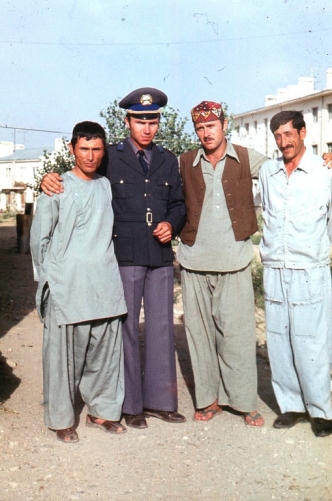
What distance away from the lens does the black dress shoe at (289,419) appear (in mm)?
4195

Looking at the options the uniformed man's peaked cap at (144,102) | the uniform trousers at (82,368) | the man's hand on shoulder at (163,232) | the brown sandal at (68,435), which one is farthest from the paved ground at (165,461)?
the uniformed man's peaked cap at (144,102)

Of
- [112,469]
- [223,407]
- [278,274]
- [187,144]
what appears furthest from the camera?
[187,144]

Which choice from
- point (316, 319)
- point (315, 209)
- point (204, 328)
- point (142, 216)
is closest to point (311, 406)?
point (316, 319)

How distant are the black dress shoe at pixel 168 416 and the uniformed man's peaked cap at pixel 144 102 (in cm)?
197

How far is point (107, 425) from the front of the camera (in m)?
4.13

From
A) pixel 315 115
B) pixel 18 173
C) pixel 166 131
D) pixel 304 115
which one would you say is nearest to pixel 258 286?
pixel 166 131

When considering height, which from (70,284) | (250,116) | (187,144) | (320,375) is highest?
(250,116)

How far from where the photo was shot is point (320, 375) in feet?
13.2

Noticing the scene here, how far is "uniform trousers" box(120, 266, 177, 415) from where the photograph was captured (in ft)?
13.7

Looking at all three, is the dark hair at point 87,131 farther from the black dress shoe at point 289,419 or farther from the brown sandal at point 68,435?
the black dress shoe at point 289,419

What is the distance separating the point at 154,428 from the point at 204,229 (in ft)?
4.39

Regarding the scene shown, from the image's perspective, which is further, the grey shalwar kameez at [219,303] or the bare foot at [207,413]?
the bare foot at [207,413]

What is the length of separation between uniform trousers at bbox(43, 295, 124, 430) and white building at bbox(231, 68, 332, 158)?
2657cm

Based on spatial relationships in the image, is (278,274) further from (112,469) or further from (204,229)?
(112,469)
